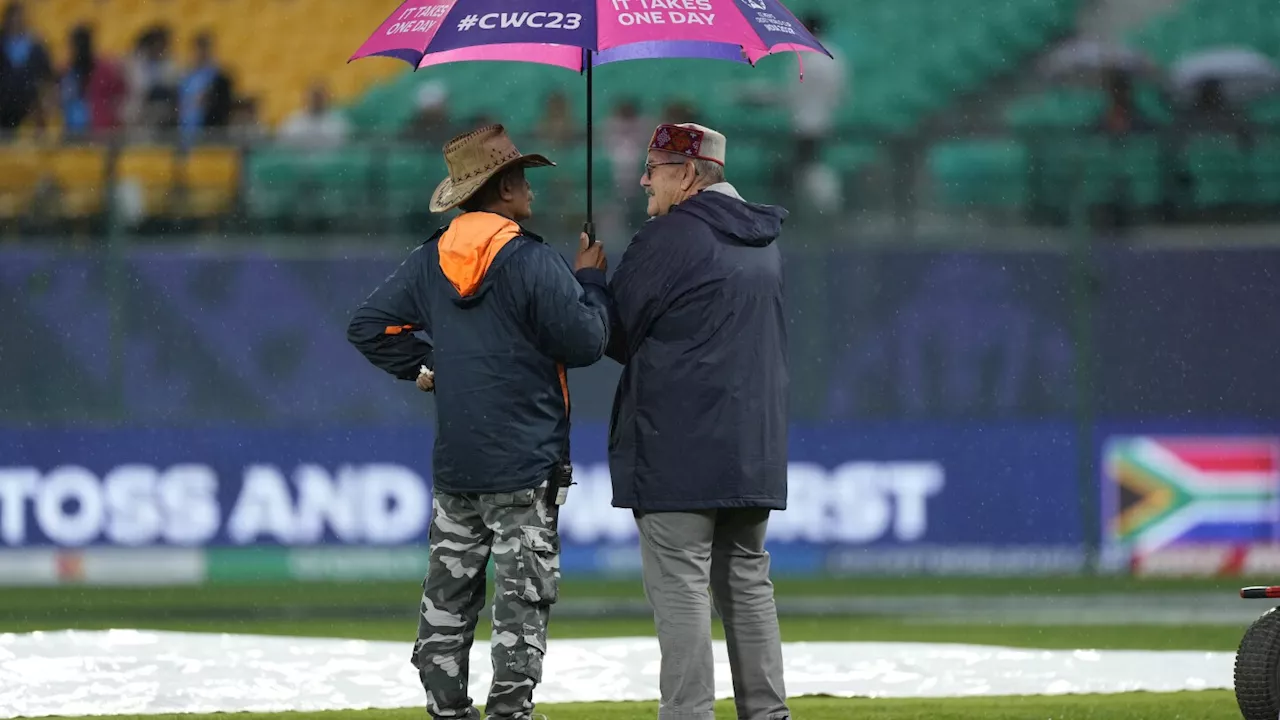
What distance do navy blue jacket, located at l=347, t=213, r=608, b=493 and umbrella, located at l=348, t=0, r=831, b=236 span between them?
32 centimetres

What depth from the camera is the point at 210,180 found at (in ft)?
36.4

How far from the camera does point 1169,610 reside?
969 cm

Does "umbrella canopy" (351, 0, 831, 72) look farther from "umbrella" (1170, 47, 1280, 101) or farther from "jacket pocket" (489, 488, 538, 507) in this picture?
"umbrella" (1170, 47, 1280, 101)

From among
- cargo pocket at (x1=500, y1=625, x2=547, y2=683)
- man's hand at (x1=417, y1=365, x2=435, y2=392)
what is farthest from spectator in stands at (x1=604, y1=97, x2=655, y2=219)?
cargo pocket at (x1=500, y1=625, x2=547, y2=683)

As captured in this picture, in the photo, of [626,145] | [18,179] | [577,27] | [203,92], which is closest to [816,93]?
[626,145]

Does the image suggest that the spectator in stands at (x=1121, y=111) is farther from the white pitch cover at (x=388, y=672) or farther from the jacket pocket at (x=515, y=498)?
the jacket pocket at (x=515, y=498)

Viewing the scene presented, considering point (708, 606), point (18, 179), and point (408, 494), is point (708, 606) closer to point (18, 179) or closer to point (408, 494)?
point (408, 494)

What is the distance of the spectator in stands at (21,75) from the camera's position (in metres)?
12.6

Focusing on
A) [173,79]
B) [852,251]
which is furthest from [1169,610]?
[173,79]

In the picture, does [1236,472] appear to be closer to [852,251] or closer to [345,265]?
[852,251]

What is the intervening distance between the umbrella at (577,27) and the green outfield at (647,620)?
2.23 meters

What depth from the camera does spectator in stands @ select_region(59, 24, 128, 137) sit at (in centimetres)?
1297

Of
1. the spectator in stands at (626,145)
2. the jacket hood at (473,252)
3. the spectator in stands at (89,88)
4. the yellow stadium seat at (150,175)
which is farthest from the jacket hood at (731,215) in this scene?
the spectator in stands at (89,88)

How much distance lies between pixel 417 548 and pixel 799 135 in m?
3.14
